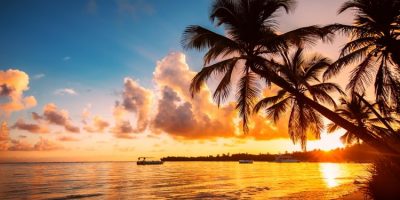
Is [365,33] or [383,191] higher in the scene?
[365,33]

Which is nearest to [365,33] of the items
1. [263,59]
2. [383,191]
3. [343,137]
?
[263,59]

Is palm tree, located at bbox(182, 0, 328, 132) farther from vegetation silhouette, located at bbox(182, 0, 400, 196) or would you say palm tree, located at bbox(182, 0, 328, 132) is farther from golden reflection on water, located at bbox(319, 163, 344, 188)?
golden reflection on water, located at bbox(319, 163, 344, 188)

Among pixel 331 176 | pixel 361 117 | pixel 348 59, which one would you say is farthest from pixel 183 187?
pixel 331 176

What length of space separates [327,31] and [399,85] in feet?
12.3

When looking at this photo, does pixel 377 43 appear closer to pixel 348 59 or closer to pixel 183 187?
pixel 348 59

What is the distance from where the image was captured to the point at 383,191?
10891 mm

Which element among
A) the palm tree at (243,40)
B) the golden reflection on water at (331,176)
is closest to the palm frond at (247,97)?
the palm tree at (243,40)

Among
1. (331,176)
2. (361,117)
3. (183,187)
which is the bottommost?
(331,176)

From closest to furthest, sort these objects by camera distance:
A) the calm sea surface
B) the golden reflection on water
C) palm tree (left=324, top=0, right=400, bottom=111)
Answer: palm tree (left=324, top=0, right=400, bottom=111) → the calm sea surface → the golden reflection on water

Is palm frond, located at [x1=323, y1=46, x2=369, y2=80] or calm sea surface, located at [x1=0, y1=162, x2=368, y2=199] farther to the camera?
calm sea surface, located at [x1=0, y1=162, x2=368, y2=199]

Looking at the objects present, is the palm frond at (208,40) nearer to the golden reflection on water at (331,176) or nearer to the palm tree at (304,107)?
the palm tree at (304,107)

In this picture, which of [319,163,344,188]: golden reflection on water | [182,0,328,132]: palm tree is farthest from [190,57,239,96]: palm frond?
[319,163,344,188]: golden reflection on water

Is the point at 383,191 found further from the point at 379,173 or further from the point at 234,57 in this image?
the point at 234,57

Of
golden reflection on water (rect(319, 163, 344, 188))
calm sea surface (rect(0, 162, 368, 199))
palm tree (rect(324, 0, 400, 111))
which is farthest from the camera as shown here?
golden reflection on water (rect(319, 163, 344, 188))
